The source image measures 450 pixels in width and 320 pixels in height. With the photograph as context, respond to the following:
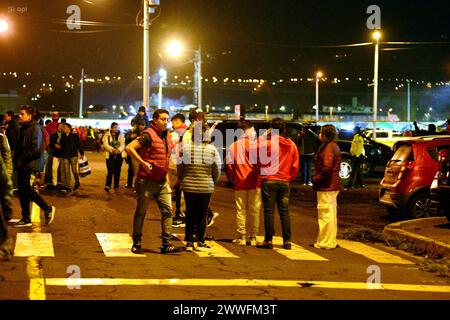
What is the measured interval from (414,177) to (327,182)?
12.1ft

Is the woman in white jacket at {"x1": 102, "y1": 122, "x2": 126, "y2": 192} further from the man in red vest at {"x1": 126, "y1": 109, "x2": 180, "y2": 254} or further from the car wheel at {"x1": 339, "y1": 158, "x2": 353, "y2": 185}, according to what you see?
the car wheel at {"x1": 339, "y1": 158, "x2": 353, "y2": 185}

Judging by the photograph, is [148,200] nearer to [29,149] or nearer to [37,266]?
[37,266]

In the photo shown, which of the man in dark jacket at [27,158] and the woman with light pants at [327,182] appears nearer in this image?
the woman with light pants at [327,182]

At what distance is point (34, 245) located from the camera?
9648 millimetres

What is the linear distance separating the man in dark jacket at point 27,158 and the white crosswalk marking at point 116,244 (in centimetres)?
139

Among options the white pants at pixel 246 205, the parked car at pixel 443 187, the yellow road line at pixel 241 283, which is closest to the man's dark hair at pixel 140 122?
the white pants at pixel 246 205

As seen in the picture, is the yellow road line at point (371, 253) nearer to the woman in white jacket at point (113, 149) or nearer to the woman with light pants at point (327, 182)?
the woman with light pants at point (327, 182)

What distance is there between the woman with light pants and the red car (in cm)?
338

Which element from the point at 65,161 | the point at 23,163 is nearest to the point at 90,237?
the point at 23,163

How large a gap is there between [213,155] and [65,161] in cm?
820

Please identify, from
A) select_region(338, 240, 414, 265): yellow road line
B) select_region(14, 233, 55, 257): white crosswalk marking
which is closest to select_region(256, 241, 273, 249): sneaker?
select_region(338, 240, 414, 265): yellow road line

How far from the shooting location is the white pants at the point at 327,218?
10516 mm

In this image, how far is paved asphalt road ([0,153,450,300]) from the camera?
283 inches
